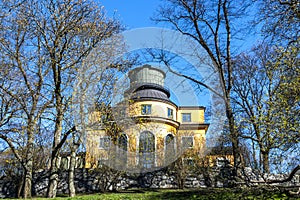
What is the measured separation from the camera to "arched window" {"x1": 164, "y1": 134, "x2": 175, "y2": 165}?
1264 cm

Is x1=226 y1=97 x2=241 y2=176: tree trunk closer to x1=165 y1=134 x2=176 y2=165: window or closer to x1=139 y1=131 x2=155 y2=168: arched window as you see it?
x1=165 y1=134 x2=176 y2=165: window

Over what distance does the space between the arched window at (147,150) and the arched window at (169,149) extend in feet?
2.11

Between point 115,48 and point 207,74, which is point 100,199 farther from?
point 207,74

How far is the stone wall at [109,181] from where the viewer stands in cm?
1188

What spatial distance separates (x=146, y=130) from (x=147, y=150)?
117 cm

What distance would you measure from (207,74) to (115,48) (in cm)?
378

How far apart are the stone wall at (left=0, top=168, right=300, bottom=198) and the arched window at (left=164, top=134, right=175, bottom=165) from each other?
0.55 m

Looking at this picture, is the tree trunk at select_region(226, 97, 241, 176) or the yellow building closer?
the tree trunk at select_region(226, 97, 241, 176)

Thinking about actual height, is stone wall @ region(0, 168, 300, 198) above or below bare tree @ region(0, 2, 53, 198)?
below

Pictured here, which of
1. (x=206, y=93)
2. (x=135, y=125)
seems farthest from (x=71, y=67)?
(x=206, y=93)

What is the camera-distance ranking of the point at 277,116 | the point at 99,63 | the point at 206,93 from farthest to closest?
1. the point at 206,93
2. the point at 99,63
3. the point at 277,116

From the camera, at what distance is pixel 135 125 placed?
9.90m

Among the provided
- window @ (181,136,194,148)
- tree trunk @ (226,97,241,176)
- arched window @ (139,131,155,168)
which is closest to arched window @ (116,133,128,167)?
arched window @ (139,131,155,168)

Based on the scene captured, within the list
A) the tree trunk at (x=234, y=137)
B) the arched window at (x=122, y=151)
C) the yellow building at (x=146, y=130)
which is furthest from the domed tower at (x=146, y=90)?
the tree trunk at (x=234, y=137)
